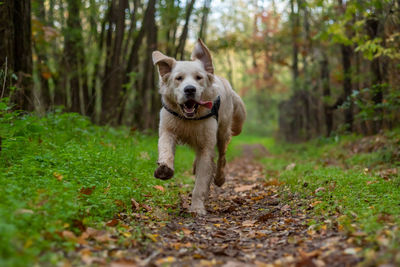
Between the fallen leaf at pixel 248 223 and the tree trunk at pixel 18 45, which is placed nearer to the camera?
the fallen leaf at pixel 248 223

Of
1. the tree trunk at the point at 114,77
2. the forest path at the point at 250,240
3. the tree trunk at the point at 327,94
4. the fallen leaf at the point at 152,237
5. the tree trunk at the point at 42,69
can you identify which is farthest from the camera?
the tree trunk at the point at 327,94

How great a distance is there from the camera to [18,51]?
6.86 meters

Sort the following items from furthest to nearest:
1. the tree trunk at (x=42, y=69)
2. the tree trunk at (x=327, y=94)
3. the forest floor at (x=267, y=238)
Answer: the tree trunk at (x=327, y=94)
the tree trunk at (x=42, y=69)
the forest floor at (x=267, y=238)

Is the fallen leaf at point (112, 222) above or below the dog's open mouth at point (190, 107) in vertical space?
below

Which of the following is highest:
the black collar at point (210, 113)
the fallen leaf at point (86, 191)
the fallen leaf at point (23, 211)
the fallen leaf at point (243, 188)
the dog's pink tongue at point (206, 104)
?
the dog's pink tongue at point (206, 104)

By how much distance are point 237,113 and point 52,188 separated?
14.7ft

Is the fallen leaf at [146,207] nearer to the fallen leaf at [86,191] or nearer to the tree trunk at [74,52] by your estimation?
the fallen leaf at [86,191]

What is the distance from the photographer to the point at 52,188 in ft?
10.8

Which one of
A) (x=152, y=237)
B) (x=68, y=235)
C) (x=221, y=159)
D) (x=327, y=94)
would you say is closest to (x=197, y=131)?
(x=221, y=159)

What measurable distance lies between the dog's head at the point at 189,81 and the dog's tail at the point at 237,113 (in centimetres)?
164

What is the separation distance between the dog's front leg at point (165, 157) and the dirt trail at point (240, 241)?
532 mm

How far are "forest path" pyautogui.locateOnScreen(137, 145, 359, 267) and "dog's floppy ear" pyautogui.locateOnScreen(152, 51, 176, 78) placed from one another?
189 centimetres

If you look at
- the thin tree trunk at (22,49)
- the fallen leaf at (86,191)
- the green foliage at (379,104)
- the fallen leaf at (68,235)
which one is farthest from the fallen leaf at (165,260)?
the green foliage at (379,104)

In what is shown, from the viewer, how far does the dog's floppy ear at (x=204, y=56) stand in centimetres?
526
